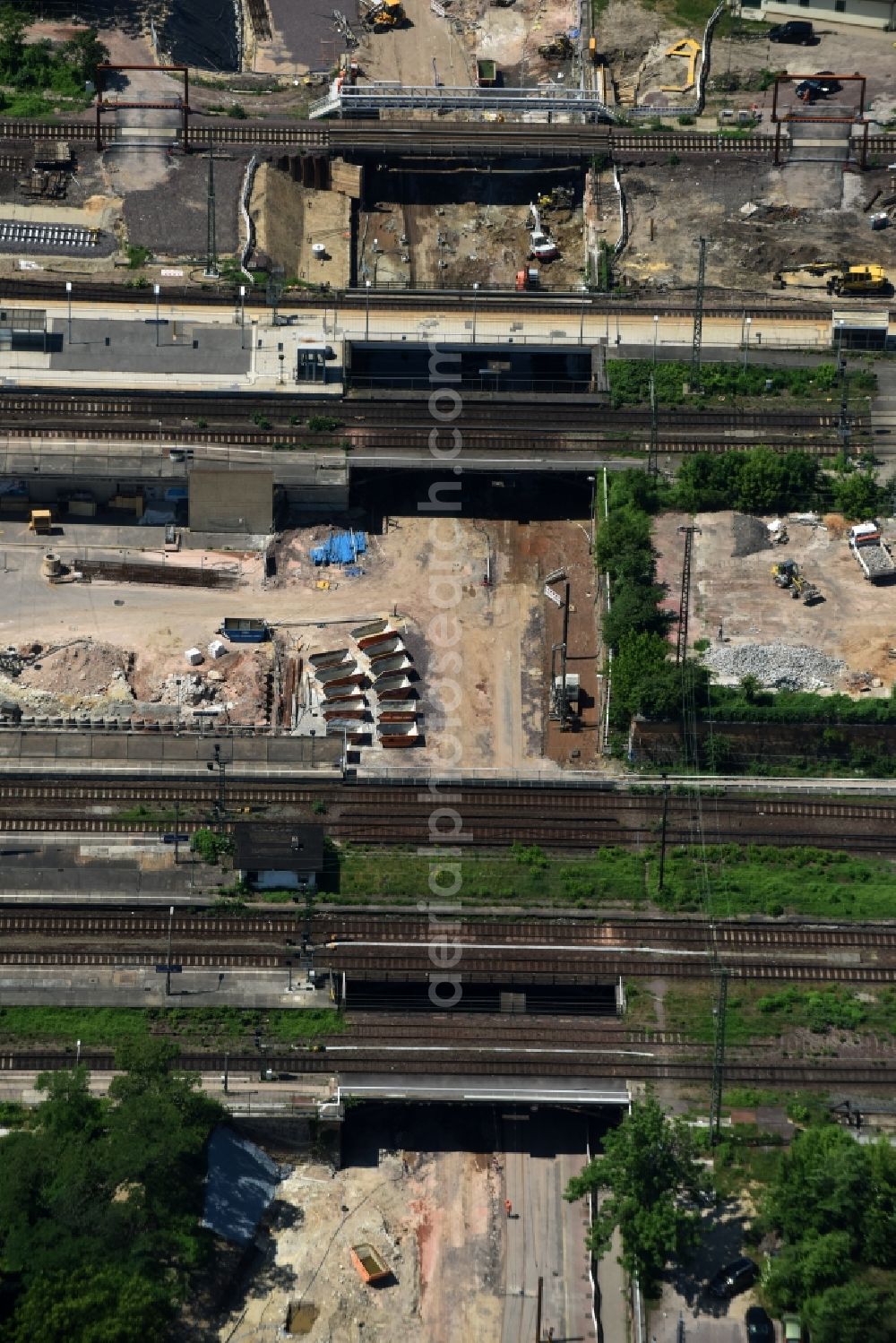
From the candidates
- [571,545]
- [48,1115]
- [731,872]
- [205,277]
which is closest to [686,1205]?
[731,872]

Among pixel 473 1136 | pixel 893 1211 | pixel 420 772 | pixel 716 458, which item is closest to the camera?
pixel 893 1211

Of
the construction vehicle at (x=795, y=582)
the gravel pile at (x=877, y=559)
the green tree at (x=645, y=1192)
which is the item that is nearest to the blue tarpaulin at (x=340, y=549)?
the construction vehicle at (x=795, y=582)

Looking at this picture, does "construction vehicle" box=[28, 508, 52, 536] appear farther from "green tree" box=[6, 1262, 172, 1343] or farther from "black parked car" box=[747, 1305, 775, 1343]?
"black parked car" box=[747, 1305, 775, 1343]

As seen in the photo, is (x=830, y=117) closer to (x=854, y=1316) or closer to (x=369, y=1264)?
(x=369, y=1264)

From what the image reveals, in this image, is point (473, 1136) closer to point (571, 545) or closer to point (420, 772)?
point (420, 772)

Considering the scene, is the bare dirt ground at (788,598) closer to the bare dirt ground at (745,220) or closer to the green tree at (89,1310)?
the bare dirt ground at (745,220)

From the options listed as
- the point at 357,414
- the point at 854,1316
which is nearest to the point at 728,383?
the point at 357,414

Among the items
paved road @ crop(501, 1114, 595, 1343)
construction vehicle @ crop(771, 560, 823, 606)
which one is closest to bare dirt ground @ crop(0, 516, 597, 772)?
construction vehicle @ crop(771, 560, 823, 606)
